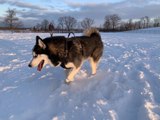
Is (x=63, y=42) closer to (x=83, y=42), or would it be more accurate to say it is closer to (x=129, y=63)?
(x=83, y=42)

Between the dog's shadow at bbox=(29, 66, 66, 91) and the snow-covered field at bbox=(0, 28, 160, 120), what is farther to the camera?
Answer: the dog's shadow at bbox=(29, 66, 66, 91)

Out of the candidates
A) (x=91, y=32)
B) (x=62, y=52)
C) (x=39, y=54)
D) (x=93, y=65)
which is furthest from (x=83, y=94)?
(x=91, y=32)

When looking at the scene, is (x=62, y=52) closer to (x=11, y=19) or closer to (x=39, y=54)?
(x=39, y=54)

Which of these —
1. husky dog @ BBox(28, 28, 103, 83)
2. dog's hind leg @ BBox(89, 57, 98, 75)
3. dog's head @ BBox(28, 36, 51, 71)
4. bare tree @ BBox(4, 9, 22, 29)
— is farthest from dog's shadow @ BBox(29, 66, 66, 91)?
bare tree @ BBox(4, 9, 22, 29)

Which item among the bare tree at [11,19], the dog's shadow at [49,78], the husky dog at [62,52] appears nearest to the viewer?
the husky dog at [62,52]

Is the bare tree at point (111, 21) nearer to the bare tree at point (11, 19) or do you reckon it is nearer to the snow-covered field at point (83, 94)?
the bare tree at point (11, 19)

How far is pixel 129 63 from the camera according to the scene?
9352 millimetres

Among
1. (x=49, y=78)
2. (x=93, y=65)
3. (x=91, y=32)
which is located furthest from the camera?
(x=91, y=32)

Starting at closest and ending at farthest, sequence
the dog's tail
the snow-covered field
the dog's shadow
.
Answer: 1. the snow-covered field
2. the dog's shadow
3. the dog's tail

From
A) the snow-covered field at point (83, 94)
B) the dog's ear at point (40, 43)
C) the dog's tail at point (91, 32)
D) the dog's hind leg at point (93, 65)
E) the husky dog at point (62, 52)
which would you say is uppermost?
the dog's tail at point (91, 32)

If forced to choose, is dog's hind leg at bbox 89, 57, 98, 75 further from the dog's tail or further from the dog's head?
the dog's head

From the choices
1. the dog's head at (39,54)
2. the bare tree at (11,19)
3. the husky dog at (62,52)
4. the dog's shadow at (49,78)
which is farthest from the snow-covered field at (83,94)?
the bare tree at (11,19)

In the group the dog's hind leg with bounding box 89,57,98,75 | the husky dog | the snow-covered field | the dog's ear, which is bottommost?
the snow-covered field

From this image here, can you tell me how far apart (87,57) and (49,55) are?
1514 mm
